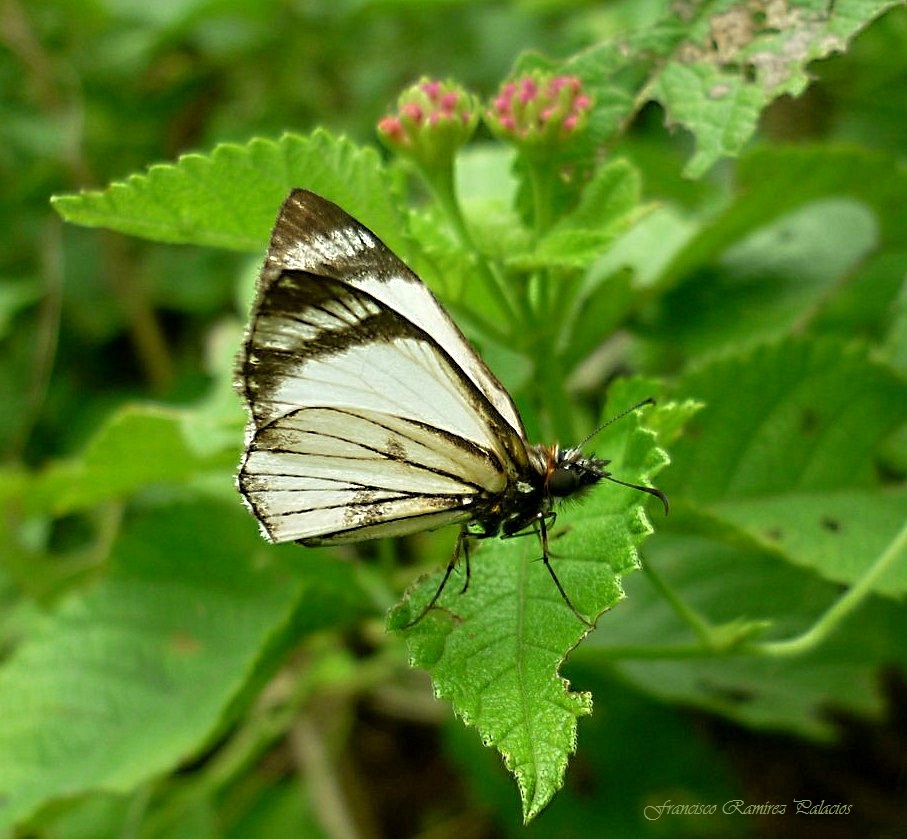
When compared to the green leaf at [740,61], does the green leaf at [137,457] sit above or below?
below

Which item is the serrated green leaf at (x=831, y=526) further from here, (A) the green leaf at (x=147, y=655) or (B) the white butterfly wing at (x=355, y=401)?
(A) the green leaf at (x=147, y=655)

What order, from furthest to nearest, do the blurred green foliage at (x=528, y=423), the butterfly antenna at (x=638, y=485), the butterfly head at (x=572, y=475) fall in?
the blurred green foliage at (x=528, y=423) < the butterfly head at (x=572, y=475) < the butterfly antenna at (x=638, y=485)

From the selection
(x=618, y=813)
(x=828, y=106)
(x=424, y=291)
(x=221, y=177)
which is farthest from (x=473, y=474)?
(x=828, y=106)

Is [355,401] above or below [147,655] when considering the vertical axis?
above

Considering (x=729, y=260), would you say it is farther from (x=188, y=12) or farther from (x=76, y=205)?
(x=188, y=12)

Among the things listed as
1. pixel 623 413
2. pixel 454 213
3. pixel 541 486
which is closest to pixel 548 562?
pixel 541 486

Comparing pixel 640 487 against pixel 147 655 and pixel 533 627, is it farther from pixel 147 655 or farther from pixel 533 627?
pixel 147 655
